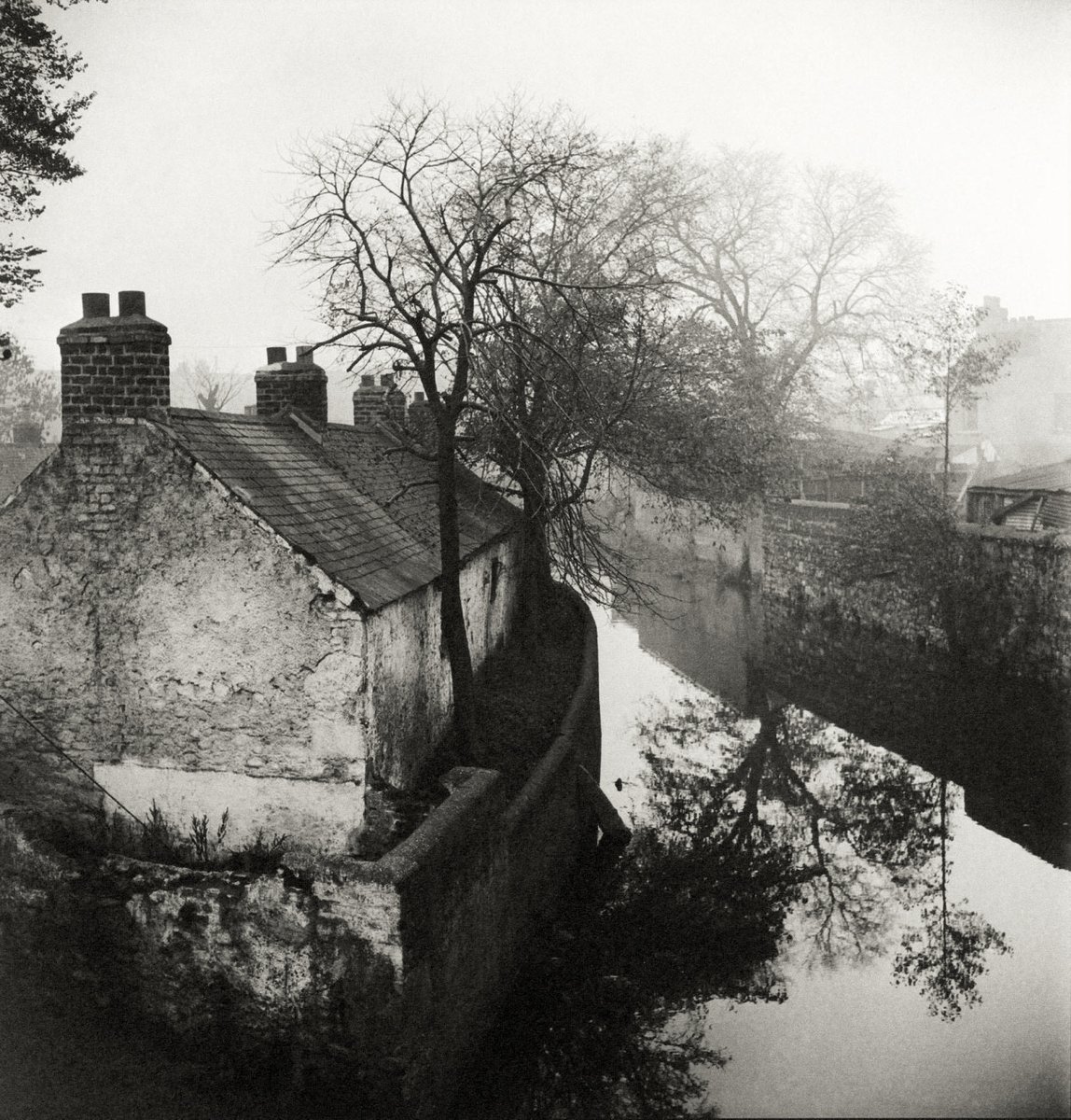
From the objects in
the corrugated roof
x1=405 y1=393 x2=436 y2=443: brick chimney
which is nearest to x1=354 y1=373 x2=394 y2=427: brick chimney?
x1=405 y1=393 x2=436 y2=443: brick chimney

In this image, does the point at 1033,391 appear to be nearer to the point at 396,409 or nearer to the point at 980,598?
the point at 980,598

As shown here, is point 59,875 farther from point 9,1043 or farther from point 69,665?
point 69,665

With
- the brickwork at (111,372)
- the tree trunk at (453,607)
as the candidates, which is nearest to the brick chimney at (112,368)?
the brickwork at (111,372)

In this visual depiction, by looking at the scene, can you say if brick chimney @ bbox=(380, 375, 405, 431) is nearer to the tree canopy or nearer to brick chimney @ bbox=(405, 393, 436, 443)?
brick chimney @ bbox=(405, 393, 436, 443)

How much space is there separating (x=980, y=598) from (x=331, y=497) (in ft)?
45.5

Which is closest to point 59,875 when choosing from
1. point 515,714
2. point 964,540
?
point 515,714

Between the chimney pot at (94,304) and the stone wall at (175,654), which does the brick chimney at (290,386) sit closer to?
the chimney pot at (94,304)

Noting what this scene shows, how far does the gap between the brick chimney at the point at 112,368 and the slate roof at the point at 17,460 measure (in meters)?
15.1

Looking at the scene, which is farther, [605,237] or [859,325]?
[859,325]

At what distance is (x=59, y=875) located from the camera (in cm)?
721

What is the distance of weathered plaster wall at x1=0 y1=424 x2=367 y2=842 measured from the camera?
26.8ft

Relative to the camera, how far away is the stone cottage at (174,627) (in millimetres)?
8188

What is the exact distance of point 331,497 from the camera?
34.7ft

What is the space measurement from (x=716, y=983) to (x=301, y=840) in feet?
14.0
